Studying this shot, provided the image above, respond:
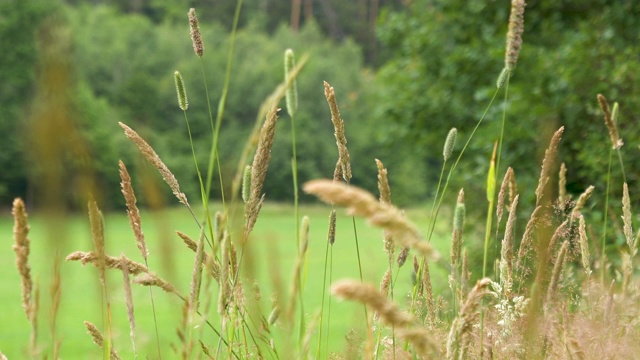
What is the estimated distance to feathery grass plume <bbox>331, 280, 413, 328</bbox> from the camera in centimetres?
82

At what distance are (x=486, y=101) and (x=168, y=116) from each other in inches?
1891

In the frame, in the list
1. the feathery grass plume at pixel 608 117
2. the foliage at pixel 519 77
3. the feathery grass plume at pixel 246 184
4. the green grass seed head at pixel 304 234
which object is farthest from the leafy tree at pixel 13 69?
the green grass seed head at pixel 304 234

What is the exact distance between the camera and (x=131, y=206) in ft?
4.93

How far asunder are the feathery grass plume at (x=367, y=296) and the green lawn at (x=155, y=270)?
5 cm

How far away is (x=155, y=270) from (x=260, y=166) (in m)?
2.39

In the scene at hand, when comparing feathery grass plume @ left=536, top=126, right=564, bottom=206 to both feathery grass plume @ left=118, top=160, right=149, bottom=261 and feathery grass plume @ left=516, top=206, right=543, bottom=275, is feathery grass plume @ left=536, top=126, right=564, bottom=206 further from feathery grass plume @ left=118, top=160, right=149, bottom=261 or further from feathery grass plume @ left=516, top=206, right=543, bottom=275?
feathery grass plume @ left=118, top=160, right=149, bottom=261

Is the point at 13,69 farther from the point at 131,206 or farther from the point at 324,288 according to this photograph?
the point at 131,206

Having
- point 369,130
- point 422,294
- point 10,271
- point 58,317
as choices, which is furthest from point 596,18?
point 369,130

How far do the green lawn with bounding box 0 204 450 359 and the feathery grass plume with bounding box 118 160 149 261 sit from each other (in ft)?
0.14

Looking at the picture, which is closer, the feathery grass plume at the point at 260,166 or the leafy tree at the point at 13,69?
the feathery grass plume at the point at 260,166

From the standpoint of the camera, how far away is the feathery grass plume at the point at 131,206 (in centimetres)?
141

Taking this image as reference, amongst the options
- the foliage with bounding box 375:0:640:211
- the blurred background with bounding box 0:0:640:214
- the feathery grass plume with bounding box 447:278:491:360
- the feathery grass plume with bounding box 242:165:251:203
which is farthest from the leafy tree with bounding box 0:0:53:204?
the feathery grass plume with bounding box 447:278:491:360

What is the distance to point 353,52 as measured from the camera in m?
61.7

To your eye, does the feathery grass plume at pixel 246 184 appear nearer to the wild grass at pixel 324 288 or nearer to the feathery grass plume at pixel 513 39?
the wild grass at pixel 324 288
